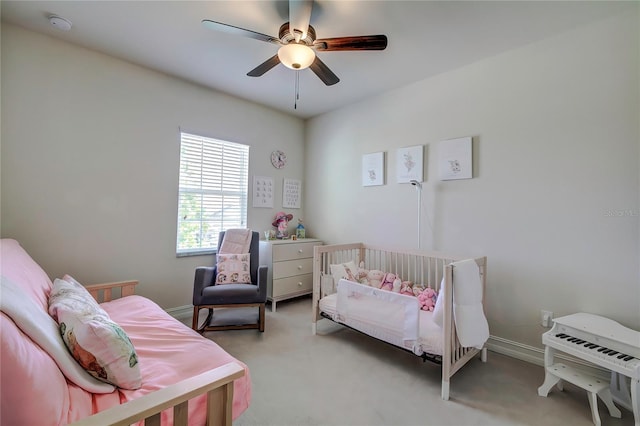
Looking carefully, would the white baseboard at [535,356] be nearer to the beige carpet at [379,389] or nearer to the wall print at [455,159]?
the beige carpet at [379,389]

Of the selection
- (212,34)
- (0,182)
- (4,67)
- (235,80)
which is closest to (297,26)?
(212,34)

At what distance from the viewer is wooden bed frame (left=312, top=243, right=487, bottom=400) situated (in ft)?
5.82

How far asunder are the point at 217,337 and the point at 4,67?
2.71 metres

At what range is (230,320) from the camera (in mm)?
2898

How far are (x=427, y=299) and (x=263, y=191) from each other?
2375 mm

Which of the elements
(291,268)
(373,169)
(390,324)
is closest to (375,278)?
(390,324)

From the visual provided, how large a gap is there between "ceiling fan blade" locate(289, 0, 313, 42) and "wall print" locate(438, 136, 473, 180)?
5.43ft

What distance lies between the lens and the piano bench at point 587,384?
5.15 feet

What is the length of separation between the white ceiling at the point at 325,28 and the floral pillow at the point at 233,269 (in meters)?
1.90

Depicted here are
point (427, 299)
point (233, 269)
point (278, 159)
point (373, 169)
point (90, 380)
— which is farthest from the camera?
point (278, 159)

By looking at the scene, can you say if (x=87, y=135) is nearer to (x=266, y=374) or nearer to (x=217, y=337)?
(x=217, y=337)

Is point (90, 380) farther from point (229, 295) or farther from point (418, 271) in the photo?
point (418, 271)

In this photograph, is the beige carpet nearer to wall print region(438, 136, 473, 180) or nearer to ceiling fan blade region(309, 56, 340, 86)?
wall print region(438, 136, 473, 180)

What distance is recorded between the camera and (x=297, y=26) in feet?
5.64
